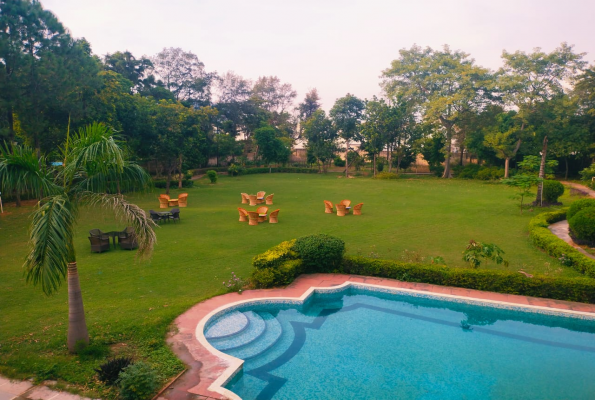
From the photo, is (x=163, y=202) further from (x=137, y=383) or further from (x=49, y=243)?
(x=137, y=383)

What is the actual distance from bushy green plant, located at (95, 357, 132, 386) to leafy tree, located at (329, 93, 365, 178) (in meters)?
38.8

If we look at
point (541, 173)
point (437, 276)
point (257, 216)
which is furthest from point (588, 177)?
point (257, 216)

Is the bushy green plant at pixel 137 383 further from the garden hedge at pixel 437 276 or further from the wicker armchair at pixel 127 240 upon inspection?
the wicker armchair at pixel 127 240

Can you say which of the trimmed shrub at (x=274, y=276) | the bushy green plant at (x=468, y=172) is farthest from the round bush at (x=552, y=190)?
the bushy green plant at (x=468, y=172)

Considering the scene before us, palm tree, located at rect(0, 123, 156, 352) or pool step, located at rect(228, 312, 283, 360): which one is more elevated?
palm tree, located at rect(0, 123, 156, 352)

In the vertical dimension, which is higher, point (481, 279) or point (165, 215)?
point (165, 215)

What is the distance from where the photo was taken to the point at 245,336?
24.1 feet

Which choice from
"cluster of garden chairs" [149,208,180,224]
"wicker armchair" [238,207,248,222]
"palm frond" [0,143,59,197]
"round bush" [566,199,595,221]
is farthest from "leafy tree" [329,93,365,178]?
"palm frond" [0,143,59,197]

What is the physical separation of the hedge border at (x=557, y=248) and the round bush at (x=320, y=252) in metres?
6.45

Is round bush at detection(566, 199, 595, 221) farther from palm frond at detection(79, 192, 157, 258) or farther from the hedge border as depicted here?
palm frond at detection(79, 192, 157, 258)

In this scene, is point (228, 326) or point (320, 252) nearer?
point (228, 326)

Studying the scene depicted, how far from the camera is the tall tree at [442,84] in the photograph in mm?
37438

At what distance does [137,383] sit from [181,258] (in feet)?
22.8

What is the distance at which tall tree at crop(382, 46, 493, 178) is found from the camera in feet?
123
